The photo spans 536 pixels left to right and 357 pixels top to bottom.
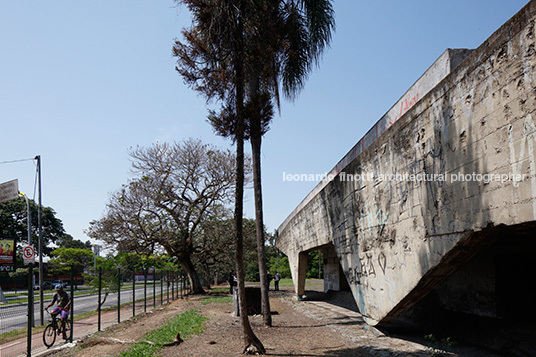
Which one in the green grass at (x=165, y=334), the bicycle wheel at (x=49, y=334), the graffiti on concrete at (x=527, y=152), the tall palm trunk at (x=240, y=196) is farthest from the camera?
the bicycle wheel at (x=49, y=334)

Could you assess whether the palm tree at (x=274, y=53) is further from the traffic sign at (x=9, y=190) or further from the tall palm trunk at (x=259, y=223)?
the traffic sign at (x=9, y=190)

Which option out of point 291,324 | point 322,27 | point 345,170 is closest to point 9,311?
point 291,324

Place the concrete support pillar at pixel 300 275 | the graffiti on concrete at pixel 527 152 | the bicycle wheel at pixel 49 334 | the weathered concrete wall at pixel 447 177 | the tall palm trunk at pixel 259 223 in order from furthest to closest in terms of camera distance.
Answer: the concrete support pillar at pixel 300 275
the tall palm trunk at pixel 259 223
the bicycle wheel at pixel 49 334
the weathered concrete wall at pixel 447 177
the graffiti on concrete at pixel 527 152

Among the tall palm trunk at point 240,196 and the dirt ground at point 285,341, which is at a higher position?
the tall palm trunk at point 240,196

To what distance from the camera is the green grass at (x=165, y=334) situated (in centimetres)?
875

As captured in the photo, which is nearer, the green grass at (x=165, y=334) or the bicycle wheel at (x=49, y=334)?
the green grass at (x=165, y=334)

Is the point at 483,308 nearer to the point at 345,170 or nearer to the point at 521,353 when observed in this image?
the point at 521,353

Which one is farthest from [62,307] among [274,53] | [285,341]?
[274,53]

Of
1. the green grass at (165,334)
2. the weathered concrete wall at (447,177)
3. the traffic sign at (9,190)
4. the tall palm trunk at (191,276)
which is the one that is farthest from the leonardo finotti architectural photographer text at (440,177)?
the tall palm trunk at (191,276)

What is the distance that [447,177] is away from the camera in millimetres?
7012

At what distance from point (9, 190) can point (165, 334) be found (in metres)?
6.66

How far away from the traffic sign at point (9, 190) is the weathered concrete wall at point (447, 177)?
1013cm

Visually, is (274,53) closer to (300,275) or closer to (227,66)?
(227,66)

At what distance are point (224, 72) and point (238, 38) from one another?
84 cm
